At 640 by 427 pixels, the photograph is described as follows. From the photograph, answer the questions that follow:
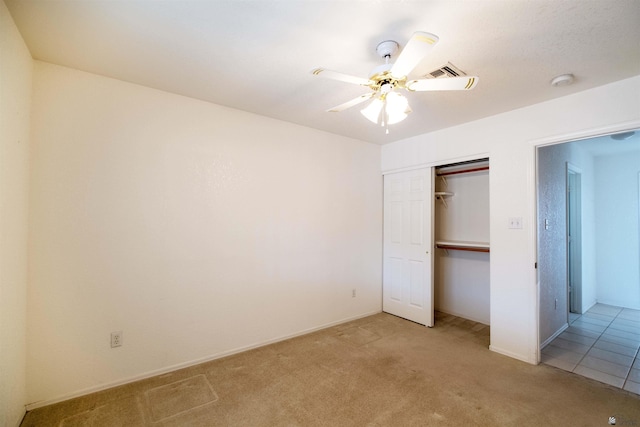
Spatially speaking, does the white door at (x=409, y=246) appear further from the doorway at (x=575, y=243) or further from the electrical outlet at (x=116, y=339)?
the electrical outlet at (x=116, y=339)

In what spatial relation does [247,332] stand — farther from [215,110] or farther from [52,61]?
[52,61]

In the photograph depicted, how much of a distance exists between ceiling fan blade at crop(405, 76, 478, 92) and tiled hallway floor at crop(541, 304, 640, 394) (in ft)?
9.15

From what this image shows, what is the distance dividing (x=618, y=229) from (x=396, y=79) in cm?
520

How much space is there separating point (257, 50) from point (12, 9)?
1.34m

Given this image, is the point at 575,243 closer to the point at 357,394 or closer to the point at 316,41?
the point at 357,394

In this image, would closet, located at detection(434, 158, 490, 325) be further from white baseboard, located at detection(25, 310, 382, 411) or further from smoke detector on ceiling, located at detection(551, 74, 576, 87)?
white baseboard, located at detection(25, 310, 382, 411)

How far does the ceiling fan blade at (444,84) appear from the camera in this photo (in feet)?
5.34

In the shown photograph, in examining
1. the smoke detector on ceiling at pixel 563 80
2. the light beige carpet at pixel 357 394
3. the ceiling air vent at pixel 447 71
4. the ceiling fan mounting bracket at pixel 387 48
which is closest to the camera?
the ceiling fan mounting bracket at pixel 387 48

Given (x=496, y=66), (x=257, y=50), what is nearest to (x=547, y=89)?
(x=496, y=66)

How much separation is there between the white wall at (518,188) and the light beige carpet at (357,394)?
0.33m

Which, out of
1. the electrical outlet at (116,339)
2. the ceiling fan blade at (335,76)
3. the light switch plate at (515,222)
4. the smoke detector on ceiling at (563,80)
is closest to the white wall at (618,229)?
the light switch plate at (515,222)

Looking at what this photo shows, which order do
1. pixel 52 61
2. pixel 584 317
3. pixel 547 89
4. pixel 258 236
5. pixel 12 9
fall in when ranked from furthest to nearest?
pixel 584 317, pixel 258 236, pixel 547 89, pixel 52 61, pixel 12 9

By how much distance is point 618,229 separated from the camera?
14.9 ft

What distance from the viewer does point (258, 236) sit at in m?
3.12
